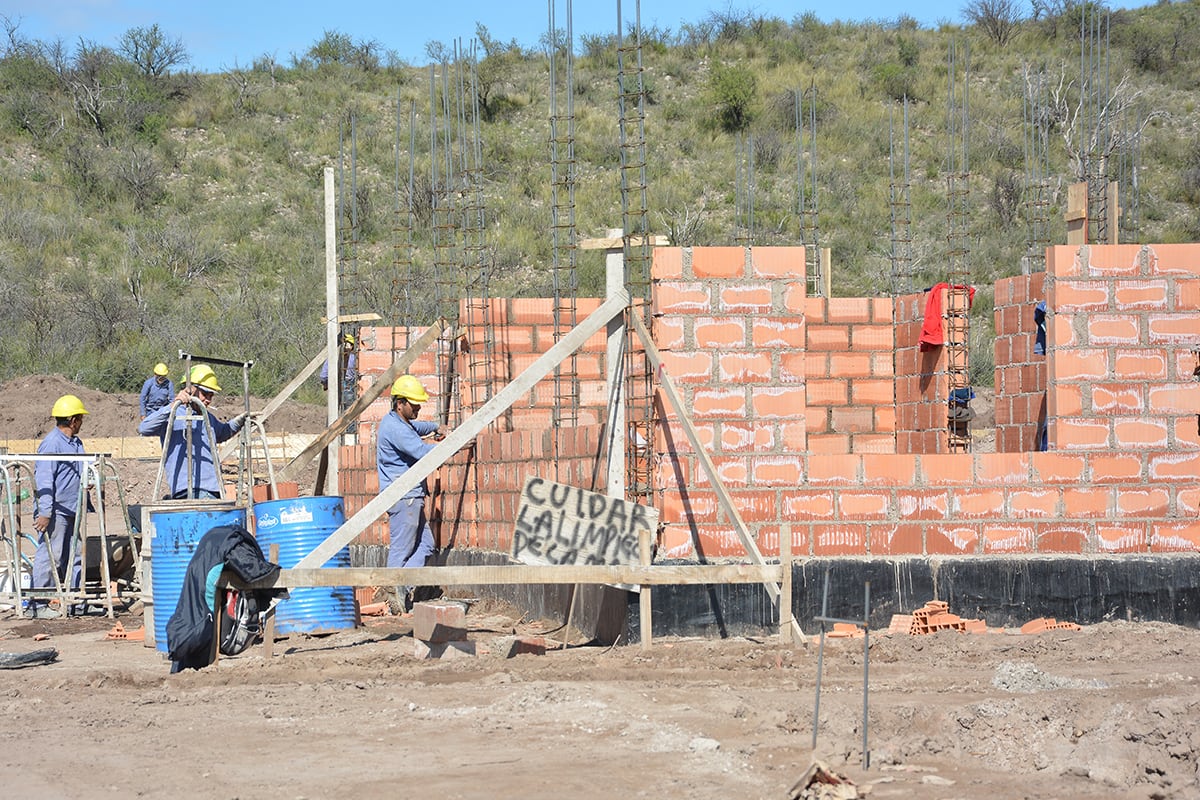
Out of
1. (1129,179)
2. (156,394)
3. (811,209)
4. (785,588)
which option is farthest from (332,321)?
(1129,179)

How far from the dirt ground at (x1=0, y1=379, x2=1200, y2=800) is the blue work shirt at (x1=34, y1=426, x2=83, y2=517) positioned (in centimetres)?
301

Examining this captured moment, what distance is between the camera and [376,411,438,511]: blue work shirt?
31.6 feet

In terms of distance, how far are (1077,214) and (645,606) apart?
12.3ft

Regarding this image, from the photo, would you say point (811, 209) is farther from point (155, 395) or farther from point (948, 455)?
point (948, 455)

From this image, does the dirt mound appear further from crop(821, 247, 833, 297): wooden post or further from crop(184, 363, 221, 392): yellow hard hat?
crop(821, 247, 833, 297): wooden post

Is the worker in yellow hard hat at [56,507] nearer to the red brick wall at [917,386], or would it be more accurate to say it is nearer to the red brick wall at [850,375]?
the red brick wall at [850,375]

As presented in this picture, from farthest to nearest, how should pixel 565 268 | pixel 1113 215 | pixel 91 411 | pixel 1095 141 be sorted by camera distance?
pixel 91 411 → pixel 1095 141 → pixel 1113 215 → pixel 565 268

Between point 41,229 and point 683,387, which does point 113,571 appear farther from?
point 41,229

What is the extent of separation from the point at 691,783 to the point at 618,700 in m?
1.36

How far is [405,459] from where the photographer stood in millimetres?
9836

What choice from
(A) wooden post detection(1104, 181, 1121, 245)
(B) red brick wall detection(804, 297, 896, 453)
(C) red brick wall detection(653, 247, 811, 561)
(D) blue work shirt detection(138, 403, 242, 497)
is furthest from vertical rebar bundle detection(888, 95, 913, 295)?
(D) blue work shirt detection(138, 403, 242, 497)

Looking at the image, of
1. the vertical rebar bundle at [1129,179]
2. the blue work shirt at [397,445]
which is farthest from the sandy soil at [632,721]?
the vertical rebar bundle at [1129,179]

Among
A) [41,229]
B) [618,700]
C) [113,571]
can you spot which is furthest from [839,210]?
[618,700]

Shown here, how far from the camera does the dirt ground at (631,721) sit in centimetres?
459
